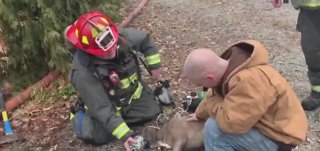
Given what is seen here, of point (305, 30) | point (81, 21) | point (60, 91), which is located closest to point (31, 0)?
point (60, 91)

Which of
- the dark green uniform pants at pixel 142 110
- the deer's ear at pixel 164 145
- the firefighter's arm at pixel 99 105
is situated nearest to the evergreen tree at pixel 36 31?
the dark green uniform pants at pixel 142 110

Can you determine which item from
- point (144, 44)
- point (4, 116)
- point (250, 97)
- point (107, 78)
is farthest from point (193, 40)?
point (250, 97)

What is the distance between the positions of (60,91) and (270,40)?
9.36 feet

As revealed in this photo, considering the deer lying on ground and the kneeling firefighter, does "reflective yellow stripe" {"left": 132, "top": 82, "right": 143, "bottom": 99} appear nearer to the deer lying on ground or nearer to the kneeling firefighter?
the kneeling firefighter

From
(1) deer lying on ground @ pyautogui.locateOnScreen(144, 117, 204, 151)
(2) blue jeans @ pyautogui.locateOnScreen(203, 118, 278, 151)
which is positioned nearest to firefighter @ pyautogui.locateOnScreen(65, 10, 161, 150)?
(1) deer lying on ground @ pyautogui.locateOnScreen(144, 117, 204, 151)

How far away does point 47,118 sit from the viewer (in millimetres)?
4633

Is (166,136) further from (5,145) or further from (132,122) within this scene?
(5,145)

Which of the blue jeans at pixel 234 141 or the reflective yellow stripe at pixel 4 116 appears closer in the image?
the blue jeans at pixel 234 141

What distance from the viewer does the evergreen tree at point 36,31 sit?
15.8ft

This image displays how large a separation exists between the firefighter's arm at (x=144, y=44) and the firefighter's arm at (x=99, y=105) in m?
0.60

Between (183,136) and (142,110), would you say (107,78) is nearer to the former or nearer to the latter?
(142,110)

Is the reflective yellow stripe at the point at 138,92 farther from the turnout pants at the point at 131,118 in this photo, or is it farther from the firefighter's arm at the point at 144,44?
the firefighter's arm at the point at 144,44

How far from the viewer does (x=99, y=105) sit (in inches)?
143

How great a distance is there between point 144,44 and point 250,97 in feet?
5.83
